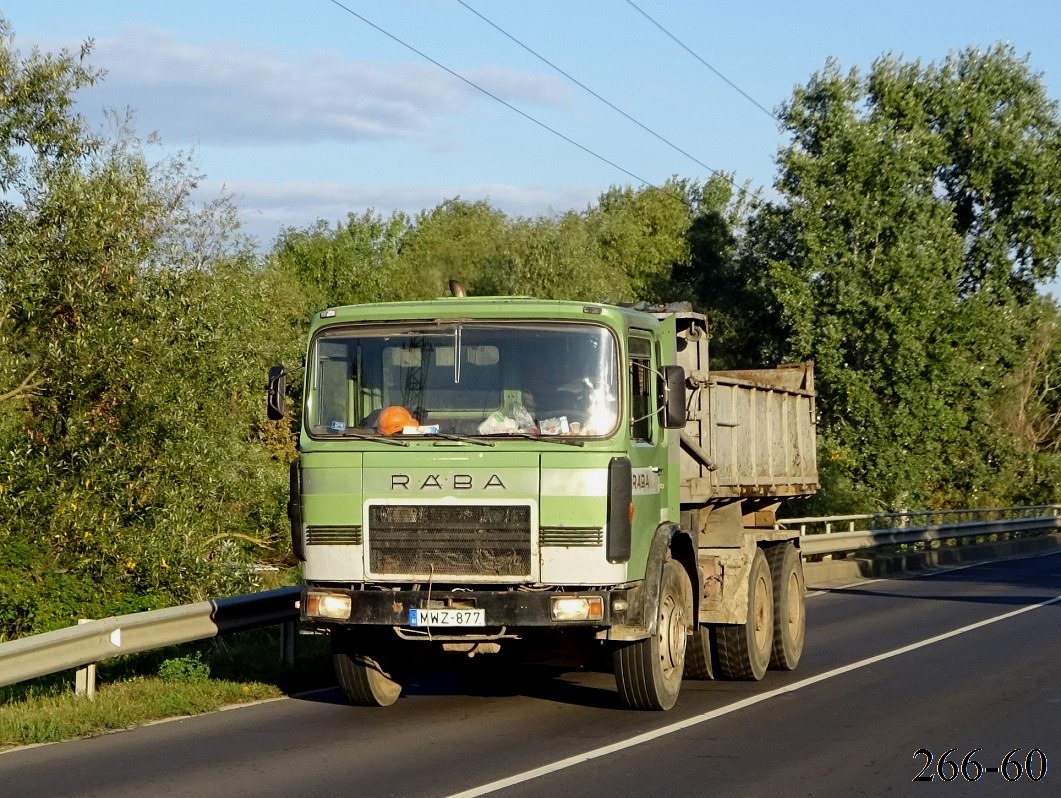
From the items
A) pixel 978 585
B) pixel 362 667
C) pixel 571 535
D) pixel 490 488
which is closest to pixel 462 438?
pixel 490 488

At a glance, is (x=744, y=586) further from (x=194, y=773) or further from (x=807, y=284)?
(x=807, y=284)

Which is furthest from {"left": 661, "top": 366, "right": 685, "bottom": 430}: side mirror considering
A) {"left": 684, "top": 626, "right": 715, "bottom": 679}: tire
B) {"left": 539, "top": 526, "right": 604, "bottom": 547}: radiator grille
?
{"left": 684, "top": 626, "right": 715, "bottom": 679}: tire

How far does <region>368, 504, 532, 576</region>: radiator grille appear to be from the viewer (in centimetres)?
953

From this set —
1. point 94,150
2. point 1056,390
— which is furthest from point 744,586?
point 1056,390

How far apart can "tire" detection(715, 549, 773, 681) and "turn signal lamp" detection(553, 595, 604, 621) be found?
9.69ft

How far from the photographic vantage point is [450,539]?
963 cm

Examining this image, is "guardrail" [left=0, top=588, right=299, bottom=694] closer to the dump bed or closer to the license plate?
the license plate

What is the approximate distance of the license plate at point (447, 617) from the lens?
31.0 ft

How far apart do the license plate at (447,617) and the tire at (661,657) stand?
110 centimetres

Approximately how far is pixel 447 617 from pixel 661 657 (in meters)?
1.62

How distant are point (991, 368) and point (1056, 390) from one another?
1151 centimetres

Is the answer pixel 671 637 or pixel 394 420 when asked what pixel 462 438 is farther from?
pixel 671 637

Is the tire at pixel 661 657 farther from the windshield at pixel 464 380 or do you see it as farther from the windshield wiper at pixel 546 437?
the windshield at pixel 464 380

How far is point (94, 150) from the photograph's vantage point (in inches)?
646
